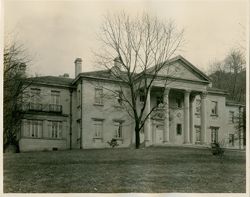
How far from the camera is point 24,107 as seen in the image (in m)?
9.98

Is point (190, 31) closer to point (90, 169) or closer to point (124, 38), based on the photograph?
point (124, 38)

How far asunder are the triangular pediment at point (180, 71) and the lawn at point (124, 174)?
2.86 m

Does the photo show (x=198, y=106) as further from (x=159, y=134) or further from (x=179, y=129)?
(x=159, y=134)

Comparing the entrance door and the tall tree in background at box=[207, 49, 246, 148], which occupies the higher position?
the tall tree in background at box=[207, 49, 246, 148]

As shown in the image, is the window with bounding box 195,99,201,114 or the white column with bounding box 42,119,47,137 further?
the window with bounding box 195,99,201,114

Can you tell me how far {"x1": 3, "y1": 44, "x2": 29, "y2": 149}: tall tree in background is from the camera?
871cm

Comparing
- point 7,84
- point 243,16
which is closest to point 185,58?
point 243,16

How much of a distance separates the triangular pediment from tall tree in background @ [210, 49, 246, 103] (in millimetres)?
480

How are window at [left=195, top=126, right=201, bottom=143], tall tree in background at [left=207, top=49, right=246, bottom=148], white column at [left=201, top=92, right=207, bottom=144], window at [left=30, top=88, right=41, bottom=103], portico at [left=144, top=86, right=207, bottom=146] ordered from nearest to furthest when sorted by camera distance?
1. tall tree in background at [left=207, top=49, right=246, bottom=148]
2. window at [left=30, top=88, right=41, bottom=103]
3. white column at [left=201, top=92, right=207, bottom=144]
4. window at [left=195, top=126, right=201, bottom=143]
5. portico at [left=144, top=86, right=207, bottom=146]

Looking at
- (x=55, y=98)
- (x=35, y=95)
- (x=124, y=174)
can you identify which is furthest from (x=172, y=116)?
(x=124, y=174)

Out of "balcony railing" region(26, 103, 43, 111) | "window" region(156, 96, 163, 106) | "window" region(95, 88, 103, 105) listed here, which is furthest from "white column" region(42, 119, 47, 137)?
"window" region(156, 96, 163, 106)

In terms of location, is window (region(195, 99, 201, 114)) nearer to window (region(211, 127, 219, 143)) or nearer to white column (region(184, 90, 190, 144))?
white column (region(184, 90, 190, 144))

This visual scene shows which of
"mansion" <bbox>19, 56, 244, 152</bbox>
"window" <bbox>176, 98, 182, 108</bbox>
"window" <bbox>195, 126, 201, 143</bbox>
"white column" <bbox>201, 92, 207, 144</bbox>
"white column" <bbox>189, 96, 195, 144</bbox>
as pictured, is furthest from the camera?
"window" <bbox>176, 98, 182, 108</bbox>

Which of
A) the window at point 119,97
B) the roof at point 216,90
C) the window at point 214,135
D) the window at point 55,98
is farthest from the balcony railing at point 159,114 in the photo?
the window at point 55,98
